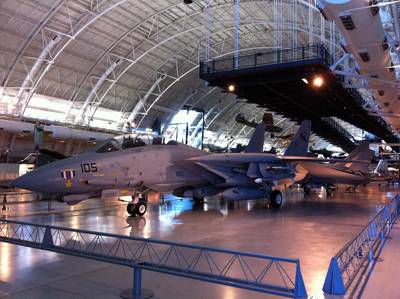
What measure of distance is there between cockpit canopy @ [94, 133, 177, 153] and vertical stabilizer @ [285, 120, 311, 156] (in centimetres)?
771

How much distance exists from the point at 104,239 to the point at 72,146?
93.5ft

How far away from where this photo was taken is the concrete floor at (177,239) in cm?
472

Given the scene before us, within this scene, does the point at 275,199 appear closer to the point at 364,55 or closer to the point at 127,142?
the point at 127,142

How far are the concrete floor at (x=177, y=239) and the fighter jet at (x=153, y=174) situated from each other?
79cm

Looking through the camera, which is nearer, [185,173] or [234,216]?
[234,216]

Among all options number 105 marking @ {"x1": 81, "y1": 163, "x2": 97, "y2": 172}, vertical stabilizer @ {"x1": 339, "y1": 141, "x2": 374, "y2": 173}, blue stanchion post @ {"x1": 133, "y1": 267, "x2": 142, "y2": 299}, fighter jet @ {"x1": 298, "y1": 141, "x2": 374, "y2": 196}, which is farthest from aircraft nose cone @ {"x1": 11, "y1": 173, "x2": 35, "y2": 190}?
vertical stabilizer @ {"x1": 339, "y1": 141, "x2": 374, "y2": 173}

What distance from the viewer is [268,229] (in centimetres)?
943

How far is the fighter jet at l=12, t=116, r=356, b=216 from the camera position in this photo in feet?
32.8

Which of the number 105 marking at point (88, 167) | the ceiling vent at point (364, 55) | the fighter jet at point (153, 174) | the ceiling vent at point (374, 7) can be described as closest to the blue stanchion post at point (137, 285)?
the ceiling vent at point (374, 7)

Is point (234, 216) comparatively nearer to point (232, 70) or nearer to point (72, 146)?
point (232, 70)

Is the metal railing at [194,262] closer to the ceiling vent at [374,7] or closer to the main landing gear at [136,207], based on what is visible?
the main landing gear at [136,207]

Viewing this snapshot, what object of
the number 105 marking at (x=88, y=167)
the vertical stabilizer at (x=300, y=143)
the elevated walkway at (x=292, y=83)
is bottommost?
the number 105 marking at (x=88, y=167)

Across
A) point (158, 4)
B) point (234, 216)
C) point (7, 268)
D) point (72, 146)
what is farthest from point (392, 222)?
point (72, 146)

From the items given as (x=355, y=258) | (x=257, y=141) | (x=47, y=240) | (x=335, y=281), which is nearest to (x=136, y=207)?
(x=47, y=240)
